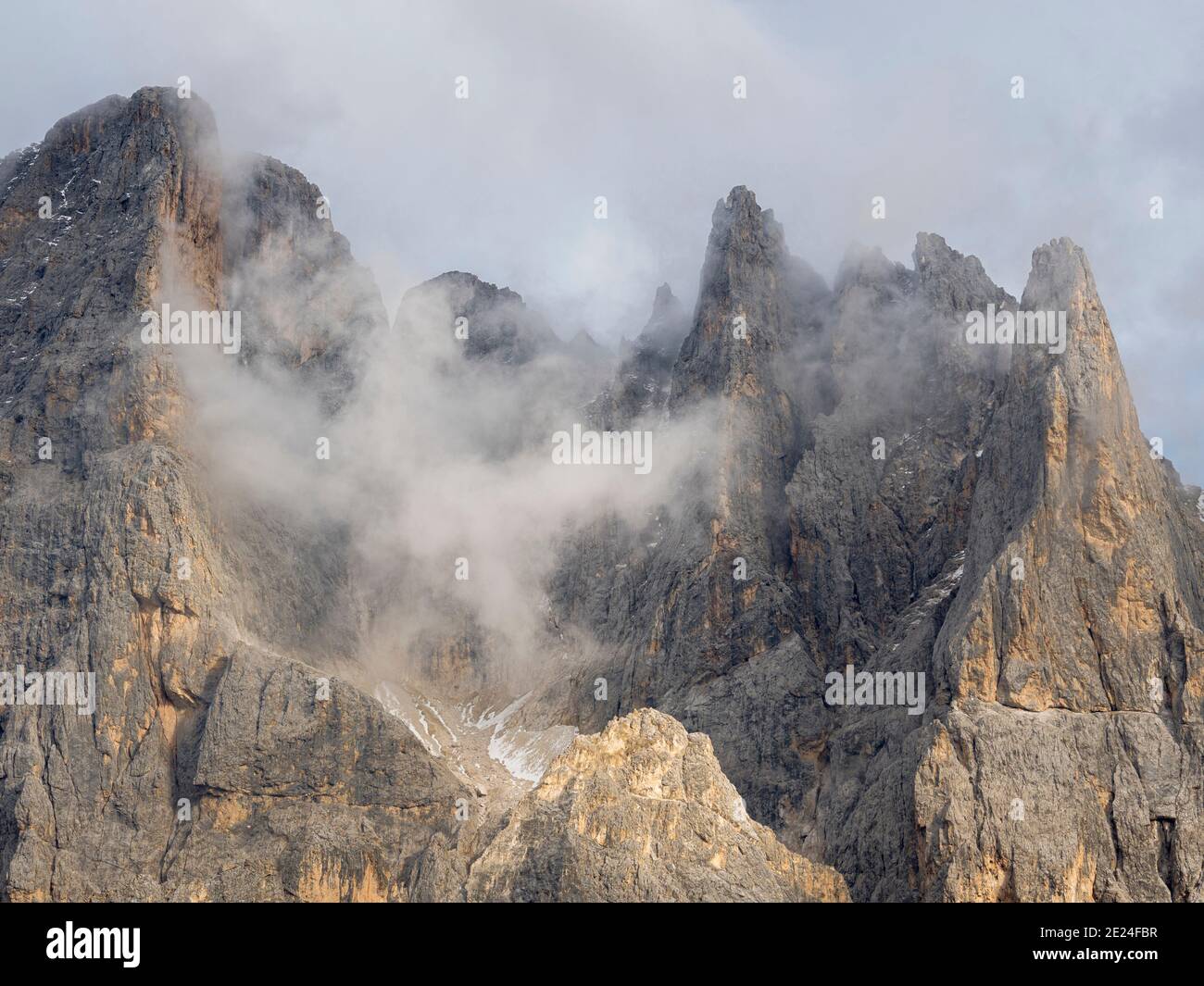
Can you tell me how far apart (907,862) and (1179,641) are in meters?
37.1

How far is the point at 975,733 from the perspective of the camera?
621ft

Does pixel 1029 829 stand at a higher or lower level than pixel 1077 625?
lower

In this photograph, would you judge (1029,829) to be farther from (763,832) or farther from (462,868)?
(462,868)

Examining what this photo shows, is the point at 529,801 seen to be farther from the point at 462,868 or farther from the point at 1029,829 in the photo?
the point at 1029,829
